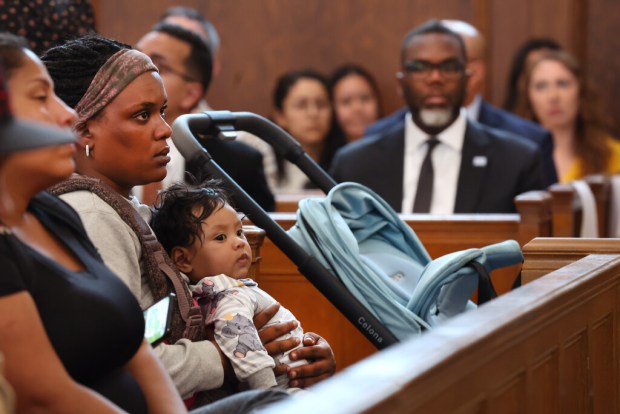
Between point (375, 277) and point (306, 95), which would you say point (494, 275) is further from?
point (306, 95)

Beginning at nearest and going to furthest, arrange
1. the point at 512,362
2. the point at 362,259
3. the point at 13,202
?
the point at 13,202 < the point at 512,362 < the point at 362,259

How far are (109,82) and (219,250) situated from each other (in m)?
0.56

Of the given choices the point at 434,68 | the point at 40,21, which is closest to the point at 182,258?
the point at 40,21

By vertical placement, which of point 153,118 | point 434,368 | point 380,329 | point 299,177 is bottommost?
point 299,177

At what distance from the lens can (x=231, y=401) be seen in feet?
8.88

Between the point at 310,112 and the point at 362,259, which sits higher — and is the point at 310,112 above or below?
below

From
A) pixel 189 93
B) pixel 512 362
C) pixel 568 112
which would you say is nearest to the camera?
pixel 512 362

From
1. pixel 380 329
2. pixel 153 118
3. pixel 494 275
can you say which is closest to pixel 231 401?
pixel 153 118

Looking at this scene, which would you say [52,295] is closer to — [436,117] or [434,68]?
[436,117]

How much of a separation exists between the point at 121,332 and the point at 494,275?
116 inches

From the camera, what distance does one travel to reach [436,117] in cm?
709

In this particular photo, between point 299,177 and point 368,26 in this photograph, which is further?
point 368,26

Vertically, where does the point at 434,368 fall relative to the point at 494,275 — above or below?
above

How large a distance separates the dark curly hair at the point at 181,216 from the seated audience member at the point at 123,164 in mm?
118
